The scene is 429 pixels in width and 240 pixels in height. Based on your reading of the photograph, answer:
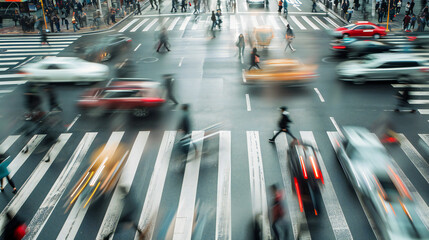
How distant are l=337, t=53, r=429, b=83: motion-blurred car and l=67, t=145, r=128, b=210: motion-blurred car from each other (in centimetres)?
1214

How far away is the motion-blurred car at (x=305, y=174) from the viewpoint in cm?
1021

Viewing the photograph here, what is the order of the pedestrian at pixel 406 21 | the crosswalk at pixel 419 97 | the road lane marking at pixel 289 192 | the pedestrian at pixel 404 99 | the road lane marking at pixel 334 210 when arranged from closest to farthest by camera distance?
the road lane marking at pixel 334 210 < the road lane marking at pixel 289 192 < the pedestrian at pixel 404 99 < the crosswalk at pixel 419 97 < the pedestrian at pixel 406 21

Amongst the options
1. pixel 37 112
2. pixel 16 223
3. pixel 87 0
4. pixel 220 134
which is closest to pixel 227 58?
pixel 220 134

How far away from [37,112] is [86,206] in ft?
25.5

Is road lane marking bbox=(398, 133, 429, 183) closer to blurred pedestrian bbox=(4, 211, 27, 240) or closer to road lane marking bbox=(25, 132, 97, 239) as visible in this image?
road lane marking bbox=(25, 132, 97, 239)

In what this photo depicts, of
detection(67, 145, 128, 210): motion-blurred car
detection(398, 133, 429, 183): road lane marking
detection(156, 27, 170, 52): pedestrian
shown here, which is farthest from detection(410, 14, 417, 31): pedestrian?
detection(67, 145, 128, 210): motion-blurred car

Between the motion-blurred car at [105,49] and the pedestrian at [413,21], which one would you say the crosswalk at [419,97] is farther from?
the motion-blurred car at [105,49]

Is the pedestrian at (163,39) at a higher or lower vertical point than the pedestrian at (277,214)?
higher

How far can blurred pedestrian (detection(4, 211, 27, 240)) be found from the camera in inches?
348

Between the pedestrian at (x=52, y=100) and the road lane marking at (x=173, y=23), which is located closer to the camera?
the pedestrian at (x=52, y=100)

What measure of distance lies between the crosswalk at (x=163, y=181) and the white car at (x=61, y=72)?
5.42 metres

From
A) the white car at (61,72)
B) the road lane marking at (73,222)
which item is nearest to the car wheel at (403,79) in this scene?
the white car at (61,72)

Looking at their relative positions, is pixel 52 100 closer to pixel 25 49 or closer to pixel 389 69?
pixel 25 49

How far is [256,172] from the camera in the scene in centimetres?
1167
